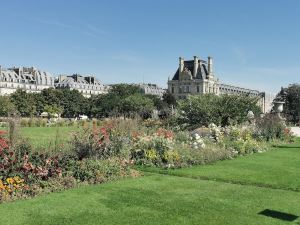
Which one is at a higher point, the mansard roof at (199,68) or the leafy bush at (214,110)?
the mansard roof at (199,68)

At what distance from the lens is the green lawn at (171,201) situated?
23.2 feet

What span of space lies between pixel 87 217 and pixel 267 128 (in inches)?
716

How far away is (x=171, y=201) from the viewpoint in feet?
27.4

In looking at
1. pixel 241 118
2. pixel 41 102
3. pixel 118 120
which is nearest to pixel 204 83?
pixel 41 102

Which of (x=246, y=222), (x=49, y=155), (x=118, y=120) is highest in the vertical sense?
(x=118, y=120)

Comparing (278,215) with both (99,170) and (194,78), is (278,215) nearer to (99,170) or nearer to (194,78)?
(99,170)

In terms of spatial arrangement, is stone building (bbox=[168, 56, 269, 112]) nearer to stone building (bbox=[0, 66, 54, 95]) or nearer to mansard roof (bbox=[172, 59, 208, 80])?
mansard roof (bbox=[172, 59, 208, 80])

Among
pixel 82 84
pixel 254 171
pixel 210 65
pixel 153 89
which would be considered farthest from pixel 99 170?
pixel 153 89

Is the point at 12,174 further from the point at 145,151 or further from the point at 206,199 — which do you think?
the point at 145,151

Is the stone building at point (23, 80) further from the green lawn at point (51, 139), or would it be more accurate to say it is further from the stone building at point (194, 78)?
the green lawn at point (51, 139)

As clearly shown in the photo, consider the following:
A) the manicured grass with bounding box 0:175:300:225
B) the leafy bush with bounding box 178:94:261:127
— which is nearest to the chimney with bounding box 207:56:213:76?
the leafy bush with bounding box 178:94:261:127

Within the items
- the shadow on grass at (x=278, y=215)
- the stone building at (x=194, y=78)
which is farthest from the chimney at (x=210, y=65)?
the shadow on grass at (x=278, y=215)

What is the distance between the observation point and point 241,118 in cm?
2505

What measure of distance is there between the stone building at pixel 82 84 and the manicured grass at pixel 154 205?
114739 mm
